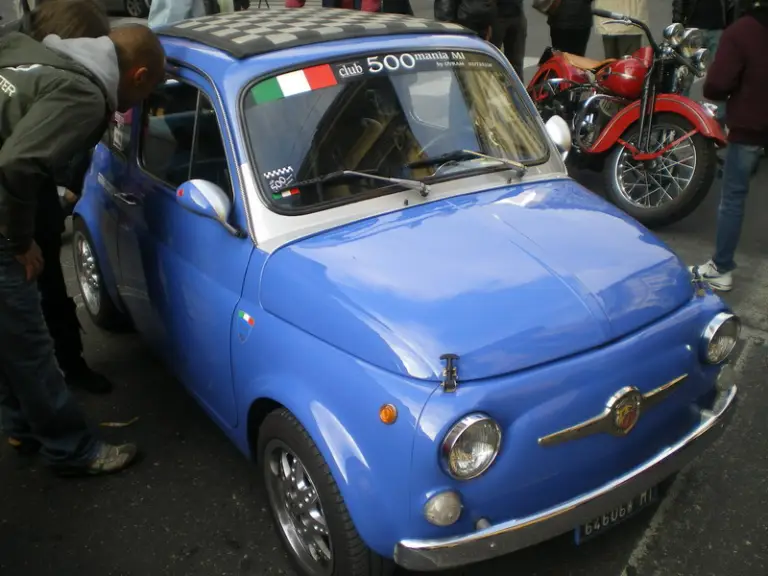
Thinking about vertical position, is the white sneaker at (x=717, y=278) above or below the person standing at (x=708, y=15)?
below

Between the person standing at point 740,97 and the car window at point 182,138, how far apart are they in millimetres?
3075

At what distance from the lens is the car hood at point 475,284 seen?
224 centimetres

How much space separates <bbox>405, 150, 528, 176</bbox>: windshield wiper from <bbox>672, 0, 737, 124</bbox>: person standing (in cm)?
488

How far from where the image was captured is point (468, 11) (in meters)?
6.60

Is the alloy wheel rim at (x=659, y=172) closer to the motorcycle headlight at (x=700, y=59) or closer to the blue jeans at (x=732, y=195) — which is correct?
the motorcycle headlight at (x=700, y=59)

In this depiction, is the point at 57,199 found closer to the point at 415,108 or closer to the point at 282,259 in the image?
the point at 282,259

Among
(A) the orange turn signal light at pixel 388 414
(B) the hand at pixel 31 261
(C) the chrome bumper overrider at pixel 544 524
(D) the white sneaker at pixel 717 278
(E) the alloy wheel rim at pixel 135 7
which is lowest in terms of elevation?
(D) the white sneaker at pixel 717 278

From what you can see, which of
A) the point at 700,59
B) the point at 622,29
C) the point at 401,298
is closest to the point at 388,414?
the point at 401,298

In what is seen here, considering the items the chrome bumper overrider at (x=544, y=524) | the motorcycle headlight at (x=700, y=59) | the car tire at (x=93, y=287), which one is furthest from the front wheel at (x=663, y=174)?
the car tire at (x=93, y=287)

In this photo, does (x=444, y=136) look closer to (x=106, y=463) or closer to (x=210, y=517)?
(x=210, y=517)

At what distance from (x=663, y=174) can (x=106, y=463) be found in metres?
4.57

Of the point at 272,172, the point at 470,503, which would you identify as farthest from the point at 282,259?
the point at 470,503

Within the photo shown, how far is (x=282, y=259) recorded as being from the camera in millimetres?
2666

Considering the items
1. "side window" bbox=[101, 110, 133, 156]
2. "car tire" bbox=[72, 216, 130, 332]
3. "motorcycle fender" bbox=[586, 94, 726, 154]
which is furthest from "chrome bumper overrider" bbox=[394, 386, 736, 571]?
"motorcycle fender" bbox=[586, 94, 726, 154]
